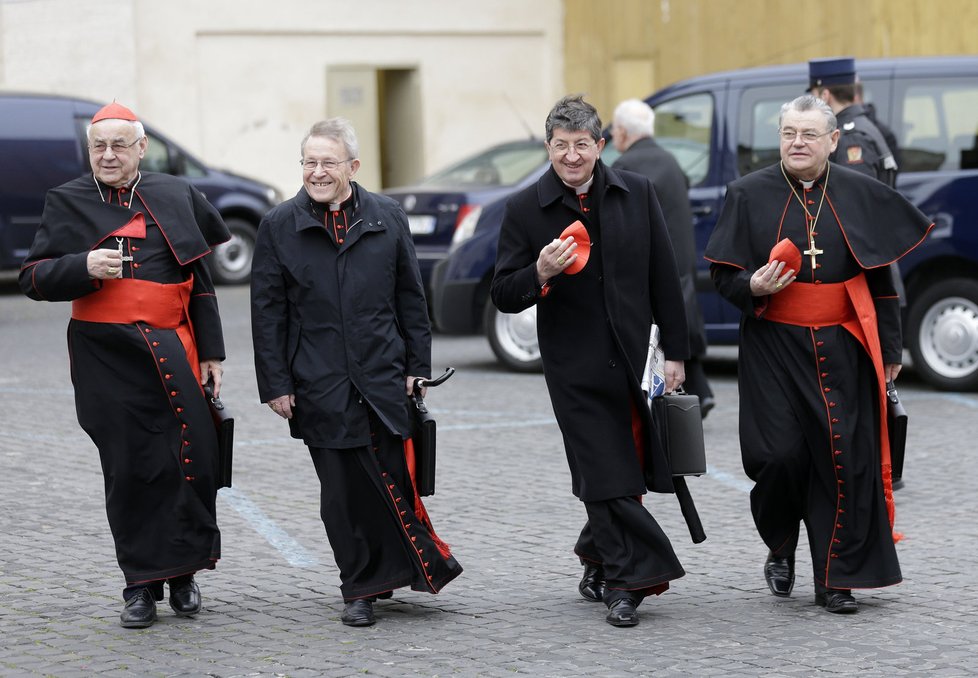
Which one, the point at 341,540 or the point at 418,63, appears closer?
the point at 341,540

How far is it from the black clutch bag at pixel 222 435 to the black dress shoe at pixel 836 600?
2115 mm

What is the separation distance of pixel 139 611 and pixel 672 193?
4.70m

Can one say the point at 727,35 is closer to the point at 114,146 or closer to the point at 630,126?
the point at 630,126

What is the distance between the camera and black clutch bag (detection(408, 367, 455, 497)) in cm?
619

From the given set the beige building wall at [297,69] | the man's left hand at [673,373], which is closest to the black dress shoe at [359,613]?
the man's left hand at [673,373]

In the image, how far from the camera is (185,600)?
6215 mm

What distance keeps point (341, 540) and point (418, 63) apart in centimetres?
2149

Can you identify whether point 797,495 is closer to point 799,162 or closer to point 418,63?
point 799,162

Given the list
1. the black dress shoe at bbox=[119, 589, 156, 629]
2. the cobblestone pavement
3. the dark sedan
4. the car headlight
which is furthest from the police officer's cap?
the dark sedan

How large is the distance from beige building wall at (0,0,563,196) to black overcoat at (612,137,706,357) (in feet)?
51.3

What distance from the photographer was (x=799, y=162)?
6.20m

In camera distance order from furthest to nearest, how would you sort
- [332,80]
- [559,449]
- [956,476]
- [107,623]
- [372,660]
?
[332,80], [559,449], [956,476], [107,623], [372,660]

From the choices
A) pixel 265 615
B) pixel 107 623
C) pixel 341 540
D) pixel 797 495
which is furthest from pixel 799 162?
pixel 107 623

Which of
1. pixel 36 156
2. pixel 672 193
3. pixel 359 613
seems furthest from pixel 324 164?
pixel 36 156
